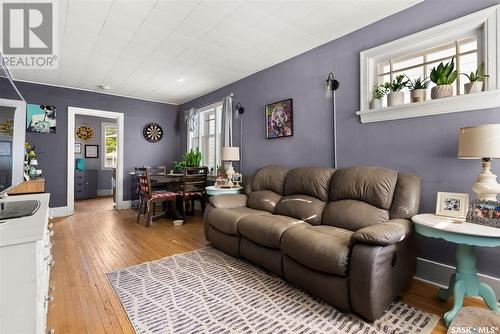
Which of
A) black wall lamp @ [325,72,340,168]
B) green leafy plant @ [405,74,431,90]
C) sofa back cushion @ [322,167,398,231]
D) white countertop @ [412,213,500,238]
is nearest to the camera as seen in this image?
white countertop @ [412,213,500,238]

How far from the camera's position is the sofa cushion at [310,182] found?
263cm

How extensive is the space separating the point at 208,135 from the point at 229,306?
413 cm

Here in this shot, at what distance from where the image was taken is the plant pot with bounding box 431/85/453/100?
2049 mm

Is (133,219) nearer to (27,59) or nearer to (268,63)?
(27,59)

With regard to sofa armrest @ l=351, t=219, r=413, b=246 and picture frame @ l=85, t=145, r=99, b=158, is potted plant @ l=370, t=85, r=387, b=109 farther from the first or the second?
picture frame @ l=85, t=145, r=99, b=158

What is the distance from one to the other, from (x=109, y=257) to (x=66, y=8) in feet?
8.66

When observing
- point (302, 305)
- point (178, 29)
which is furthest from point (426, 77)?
A: point (178, 29)

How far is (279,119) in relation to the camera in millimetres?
3596

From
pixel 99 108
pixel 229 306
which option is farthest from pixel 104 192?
pixel 229 306

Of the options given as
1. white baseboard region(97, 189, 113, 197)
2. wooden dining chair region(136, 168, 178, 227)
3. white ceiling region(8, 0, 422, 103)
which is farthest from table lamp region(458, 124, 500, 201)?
white baseboard region(97, 189, 113, 197)

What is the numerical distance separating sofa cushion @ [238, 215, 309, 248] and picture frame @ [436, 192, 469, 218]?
3.78ft

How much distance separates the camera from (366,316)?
1576 mm

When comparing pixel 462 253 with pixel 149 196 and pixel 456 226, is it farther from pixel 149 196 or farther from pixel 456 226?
pixel 149 196

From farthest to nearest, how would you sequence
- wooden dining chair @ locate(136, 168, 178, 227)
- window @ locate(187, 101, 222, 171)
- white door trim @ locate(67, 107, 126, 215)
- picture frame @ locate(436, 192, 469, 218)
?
window @ locate(187, 101, 222, 171), white door trim @ locate(67, 107, 126, 215), wooden dining chair @ locate(136, 168, 178, 227), picture frame @ locate(436, 192, 469, 218)
